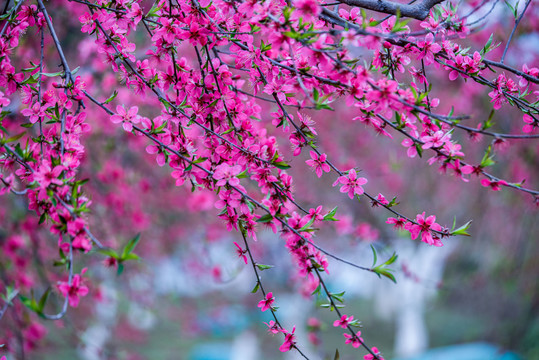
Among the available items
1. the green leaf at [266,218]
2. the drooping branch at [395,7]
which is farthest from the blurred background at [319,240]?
the green leaf at [266,218]

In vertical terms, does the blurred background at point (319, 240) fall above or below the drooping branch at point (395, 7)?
above

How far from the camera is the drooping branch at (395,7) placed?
160 cm

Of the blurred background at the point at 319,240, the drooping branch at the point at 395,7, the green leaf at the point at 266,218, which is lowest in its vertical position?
the green leaf at the point at 266,218

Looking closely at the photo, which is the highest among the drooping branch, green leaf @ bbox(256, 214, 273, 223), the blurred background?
the blurred background

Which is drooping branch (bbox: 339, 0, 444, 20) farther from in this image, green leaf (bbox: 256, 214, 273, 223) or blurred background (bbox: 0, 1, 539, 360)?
green leaf (bbox: 256, 214, 273, 223)

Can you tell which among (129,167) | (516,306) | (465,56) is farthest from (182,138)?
(516,306)

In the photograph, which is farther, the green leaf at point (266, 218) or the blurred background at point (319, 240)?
the blurred background at point (319, 240)

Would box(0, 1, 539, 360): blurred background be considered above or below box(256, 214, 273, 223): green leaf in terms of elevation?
above

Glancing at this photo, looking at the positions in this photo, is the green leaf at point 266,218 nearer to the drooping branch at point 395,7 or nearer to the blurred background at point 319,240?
the blurred background at point 319,240

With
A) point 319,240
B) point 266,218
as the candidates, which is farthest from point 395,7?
point 319,240

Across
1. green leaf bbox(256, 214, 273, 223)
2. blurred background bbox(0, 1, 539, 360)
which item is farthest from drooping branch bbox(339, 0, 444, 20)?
green leaf bbox(256, 214, 273, 223)

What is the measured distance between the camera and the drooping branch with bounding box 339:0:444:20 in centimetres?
160

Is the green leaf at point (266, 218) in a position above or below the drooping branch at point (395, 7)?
below

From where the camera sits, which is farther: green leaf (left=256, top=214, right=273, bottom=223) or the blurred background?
the blurred background
